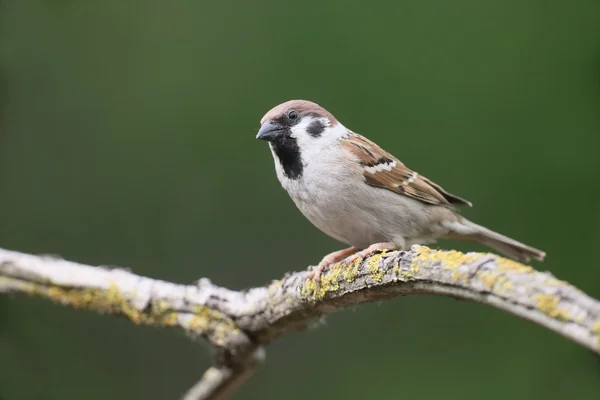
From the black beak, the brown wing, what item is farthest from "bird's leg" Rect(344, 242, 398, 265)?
the black beak

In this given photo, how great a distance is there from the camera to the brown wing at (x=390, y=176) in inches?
83.0

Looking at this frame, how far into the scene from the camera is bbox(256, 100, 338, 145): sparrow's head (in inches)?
80.7

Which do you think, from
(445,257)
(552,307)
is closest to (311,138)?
(445,257)

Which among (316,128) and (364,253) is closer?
(364,253)

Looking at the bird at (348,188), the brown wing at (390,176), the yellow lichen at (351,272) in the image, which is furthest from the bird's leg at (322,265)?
the brown wing at (390,176)

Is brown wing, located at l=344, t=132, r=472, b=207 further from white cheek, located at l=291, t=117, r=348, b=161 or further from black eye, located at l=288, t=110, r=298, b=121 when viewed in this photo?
black eye, located at l=288, t=110, r=298, b=121

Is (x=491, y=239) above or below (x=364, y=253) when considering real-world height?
above

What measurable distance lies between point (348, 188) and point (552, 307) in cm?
111

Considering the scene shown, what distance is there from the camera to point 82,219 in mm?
3426

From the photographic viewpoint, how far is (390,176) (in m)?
2.15

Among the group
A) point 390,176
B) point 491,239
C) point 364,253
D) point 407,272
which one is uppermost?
point 390,176

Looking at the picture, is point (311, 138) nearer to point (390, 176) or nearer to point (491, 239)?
point (390, 176)

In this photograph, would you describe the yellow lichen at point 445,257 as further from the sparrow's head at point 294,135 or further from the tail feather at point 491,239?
the tail feather at point 491,239

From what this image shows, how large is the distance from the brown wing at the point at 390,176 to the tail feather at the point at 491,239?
94mm
